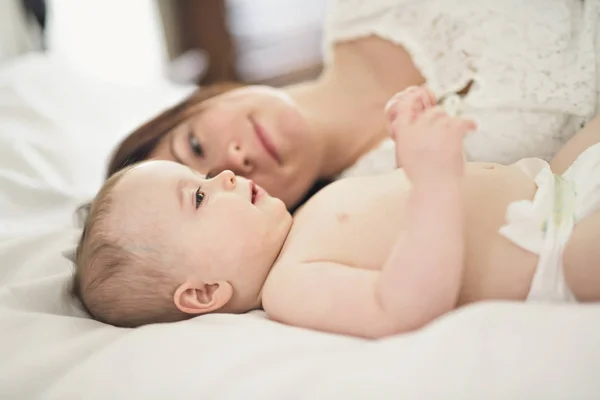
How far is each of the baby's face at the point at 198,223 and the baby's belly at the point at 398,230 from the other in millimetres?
43

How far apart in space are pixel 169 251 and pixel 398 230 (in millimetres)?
289

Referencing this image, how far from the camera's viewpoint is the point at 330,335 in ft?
2.05

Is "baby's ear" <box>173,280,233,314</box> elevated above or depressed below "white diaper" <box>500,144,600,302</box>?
below

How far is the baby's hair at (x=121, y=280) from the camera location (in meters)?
0.75

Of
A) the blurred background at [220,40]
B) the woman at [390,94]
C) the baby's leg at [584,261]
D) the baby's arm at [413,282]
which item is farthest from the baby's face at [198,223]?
the blurred background at [220,40]

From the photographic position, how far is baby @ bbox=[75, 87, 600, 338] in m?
0.62

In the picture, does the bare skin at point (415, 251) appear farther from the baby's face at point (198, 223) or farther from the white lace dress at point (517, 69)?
the white lace dress at point (517, 69)

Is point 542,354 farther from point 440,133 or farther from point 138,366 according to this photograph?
point 138,366

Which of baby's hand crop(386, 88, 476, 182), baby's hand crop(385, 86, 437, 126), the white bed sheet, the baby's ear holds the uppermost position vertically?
baby's hand crop(385, 86, 437, 126)

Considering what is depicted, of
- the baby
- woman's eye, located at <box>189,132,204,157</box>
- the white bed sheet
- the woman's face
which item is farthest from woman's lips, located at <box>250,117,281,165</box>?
the white bed sheet

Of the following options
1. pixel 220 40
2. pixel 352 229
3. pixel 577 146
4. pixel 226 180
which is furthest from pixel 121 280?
pixel 220 40

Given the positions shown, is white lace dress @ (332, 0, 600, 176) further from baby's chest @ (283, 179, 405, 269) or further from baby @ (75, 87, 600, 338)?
baby's chest @ (283, 179, 405, 269)

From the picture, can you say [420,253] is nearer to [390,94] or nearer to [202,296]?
[202,296]

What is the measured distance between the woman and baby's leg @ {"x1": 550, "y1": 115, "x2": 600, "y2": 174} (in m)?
0.09
